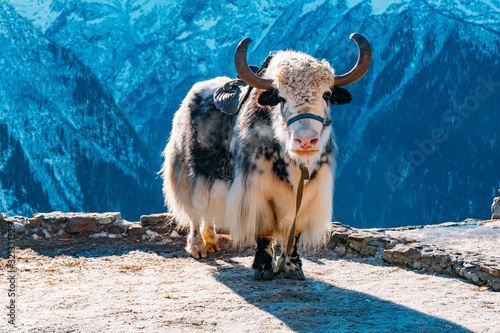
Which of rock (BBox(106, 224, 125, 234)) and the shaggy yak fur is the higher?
the shaggy yak fur

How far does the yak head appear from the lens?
12.3 ft

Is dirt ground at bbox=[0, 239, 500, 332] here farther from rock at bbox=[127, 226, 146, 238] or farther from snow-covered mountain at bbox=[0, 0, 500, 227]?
snow-covered mountain at bbox=[0, 0, 500, 227]

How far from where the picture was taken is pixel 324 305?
3.83m

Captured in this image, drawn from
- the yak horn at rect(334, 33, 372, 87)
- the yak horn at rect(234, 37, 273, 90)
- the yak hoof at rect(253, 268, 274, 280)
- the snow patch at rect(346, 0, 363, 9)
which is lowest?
the yak hoof at rect(253, 268, 274, 280)

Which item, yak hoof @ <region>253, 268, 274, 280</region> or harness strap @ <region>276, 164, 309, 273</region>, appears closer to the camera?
harness strap @ <region>276, 164, 309, 273</region>

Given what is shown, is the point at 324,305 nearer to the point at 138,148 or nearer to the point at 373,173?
the point at 373,173

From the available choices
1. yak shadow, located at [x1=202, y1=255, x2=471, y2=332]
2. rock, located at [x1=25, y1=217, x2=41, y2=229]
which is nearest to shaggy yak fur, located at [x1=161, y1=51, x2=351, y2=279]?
yak shadow, located at [x1=202, y1=255, x2=471, y2=332]

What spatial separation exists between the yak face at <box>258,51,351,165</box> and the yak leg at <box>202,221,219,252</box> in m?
2.22

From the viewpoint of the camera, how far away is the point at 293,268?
15.1ft

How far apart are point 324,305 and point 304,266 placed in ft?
4.61

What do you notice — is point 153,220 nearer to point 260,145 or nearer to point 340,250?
point 340,250

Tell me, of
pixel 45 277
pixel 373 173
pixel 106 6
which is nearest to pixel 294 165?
pixel 45 277

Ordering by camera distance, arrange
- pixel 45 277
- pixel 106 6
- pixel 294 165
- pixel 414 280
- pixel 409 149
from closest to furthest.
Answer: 1. pixel 294 165
2. pixel 414 280
3. pixel 45 277
4. pixel 409 149
5. pixel 106 6

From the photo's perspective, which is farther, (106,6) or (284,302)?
(106,6)
